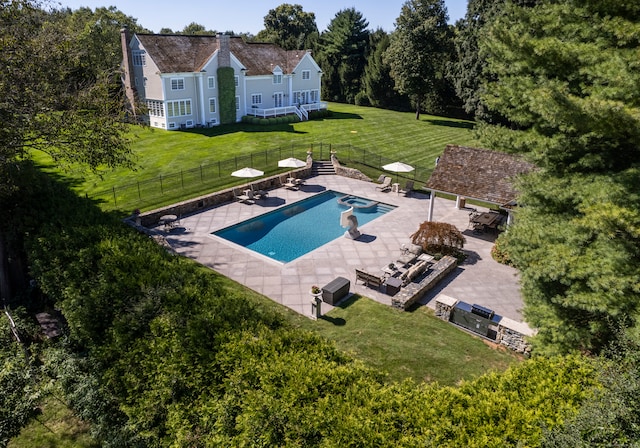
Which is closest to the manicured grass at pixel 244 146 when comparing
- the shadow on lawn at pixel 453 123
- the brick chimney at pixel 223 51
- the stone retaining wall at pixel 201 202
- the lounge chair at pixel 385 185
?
the shadow on lawn at pixel 453 123

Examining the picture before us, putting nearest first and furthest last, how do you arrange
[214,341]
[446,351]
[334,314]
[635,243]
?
[214,341] → [635,243] → [446,351] → [334,314]

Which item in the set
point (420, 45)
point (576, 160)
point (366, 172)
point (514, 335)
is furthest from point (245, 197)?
point (420, 45)

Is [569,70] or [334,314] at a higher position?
[569,70]

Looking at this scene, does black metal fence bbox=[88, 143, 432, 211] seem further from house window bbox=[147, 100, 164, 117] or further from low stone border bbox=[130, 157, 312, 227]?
house window bbox=[147, 100, 164, 117]

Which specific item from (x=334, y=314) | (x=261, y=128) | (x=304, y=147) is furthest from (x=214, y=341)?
(x=261, y=128)

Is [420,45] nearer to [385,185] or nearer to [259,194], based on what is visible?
[385,185]

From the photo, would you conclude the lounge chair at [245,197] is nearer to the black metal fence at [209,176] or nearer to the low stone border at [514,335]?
the black metal fence at [209,176]

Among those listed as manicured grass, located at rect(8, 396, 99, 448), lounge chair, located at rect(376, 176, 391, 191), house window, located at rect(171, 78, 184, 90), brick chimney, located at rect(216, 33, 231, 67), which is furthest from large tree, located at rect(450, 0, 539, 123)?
manicured grass, located at rect(8, 396, 99, 448)

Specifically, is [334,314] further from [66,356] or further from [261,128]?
[261,128]
